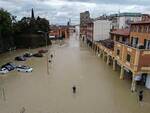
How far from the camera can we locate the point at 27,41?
82.9 m

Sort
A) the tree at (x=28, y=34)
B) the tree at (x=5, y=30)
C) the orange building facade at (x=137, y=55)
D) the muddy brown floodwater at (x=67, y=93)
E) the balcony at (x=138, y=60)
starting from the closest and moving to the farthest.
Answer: the muddy brown floodwater at (x=67, y=93)
the balcony at (x=138, y=60)
the orange building facade at (x=137, y=55)
the tree at (x=5, y=30)
the tree at (x=28, y=34)

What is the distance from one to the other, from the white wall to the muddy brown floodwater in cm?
3346

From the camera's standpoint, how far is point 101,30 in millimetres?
74938

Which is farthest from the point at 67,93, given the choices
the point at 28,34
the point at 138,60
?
the point at 28,34

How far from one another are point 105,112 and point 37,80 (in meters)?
15.9

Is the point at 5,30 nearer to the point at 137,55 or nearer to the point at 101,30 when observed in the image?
the point at 101,30

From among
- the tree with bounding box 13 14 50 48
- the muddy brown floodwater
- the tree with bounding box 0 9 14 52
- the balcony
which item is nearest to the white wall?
the tree with bounding box 13 14 50 48

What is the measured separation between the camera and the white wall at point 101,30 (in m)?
74.6

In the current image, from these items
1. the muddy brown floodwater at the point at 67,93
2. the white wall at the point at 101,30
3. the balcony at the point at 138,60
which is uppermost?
the white wall at the point at 101,30

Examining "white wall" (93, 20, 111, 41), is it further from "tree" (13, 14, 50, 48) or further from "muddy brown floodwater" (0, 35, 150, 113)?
"muddy brown floodwater" (0, 35, 150, 113)

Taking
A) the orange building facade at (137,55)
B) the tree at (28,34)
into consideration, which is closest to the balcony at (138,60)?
the orange building facade at (137,55)

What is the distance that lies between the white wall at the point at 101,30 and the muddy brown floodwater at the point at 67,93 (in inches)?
1317

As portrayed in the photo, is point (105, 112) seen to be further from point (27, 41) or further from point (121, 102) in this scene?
point (27, 41)

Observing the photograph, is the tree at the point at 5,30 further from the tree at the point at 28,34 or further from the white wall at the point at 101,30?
the white wall at the point at 101,30
